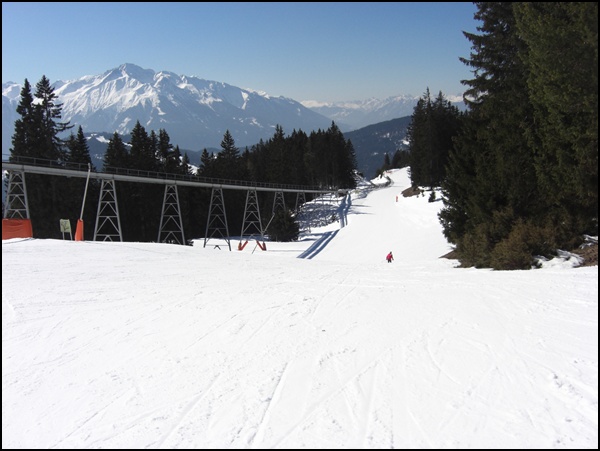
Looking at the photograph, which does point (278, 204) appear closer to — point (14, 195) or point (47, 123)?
point (47, 123)

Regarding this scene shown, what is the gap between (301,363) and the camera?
565 centimetres

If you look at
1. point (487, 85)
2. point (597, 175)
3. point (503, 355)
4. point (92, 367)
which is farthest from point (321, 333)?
point (487, 85)

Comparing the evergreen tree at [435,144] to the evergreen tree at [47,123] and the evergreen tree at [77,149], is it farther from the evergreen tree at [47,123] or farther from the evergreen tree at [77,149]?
the evergreen tree at [47,123]

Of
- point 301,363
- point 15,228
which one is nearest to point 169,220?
point 15,228

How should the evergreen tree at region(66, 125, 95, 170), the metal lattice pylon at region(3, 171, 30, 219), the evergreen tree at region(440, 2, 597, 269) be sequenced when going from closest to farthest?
the evergreen tree at region(440, 2, 597, 269)
the metal lattice pylon at region(3, 171, 30, 219)
the evergreen tree at region(66, 125, 95, 170)

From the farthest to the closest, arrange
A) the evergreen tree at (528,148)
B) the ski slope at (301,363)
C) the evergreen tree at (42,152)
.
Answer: the evergreen tree at (42,152) → the evergreen tree at (528,148) → the ski slope at (301,363)

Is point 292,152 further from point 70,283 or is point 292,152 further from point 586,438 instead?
point 586,438

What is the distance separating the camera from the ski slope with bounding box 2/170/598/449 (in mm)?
4012

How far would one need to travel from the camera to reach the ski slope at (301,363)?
13.2 ft

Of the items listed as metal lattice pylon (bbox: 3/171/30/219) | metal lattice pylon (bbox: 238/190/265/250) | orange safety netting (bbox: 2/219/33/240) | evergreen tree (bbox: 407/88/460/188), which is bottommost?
metal lattice pylon (bbox: 238/190/265/250)

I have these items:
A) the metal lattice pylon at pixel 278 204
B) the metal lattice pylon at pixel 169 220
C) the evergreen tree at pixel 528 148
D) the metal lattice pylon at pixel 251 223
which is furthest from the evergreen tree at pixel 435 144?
the metal lattice pylon at pixel 169 220

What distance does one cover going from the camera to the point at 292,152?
86188mm

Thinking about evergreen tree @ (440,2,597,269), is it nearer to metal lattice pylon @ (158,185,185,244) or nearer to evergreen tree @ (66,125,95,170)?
metal lattice pylon @ (158,185,185,244)

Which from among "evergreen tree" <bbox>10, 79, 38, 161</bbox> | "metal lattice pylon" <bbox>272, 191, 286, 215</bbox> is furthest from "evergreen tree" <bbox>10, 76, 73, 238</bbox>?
"metal lattice pylon" <bbox>272, 191, 286, 215</bbox>
